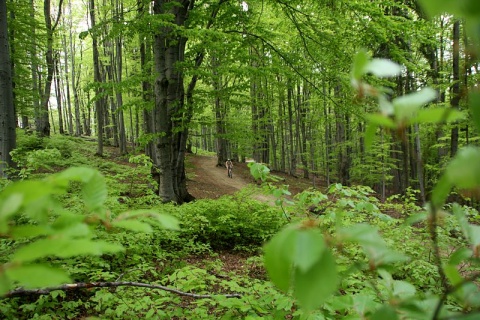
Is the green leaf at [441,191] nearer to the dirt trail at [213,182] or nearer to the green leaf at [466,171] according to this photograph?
the green leaf at [466,171]

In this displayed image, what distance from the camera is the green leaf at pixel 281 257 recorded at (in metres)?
0.40

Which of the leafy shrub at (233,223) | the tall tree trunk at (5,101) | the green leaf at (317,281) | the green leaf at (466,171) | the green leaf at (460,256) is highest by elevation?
the tall tree trunk at (5,101)

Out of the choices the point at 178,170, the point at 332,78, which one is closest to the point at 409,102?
the point at 332,78

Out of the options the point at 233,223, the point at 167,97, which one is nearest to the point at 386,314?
the point at 233,223

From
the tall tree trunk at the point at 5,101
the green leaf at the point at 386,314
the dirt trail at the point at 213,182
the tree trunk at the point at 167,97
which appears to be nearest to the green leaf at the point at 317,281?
the green leaf at the point at 386,314

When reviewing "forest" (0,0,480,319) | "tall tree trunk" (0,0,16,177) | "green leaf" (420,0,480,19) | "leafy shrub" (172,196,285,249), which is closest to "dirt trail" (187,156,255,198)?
"forest" (0,0,480,319)

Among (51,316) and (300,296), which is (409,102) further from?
(51,316)

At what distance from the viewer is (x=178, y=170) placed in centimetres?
912

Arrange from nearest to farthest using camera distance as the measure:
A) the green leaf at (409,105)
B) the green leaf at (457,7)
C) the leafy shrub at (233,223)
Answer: the green leaf at (457,7) < the green leaf at (409,105) < the leafy shrub at (233,223)

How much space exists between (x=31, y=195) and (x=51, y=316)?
117 inches

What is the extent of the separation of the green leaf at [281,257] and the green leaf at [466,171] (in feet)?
0.70

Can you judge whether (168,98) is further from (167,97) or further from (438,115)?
(438,115)

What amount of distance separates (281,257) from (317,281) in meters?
0.06

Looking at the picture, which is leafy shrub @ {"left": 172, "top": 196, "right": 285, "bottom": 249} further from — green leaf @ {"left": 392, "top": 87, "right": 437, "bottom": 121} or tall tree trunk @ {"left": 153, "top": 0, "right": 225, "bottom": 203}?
green leaf @ {"left": 392, "top": 87, "right": 437, "bottom": 121}
